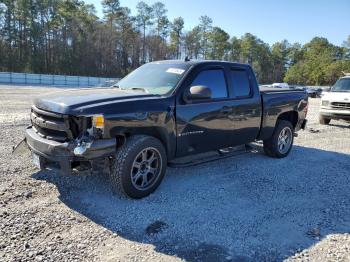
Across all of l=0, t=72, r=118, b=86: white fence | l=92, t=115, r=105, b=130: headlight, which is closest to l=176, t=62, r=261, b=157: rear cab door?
l=92, t=115, r=105, b=130: headlight

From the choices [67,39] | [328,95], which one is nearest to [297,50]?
[67,39]

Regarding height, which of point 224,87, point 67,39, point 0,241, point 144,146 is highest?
point 67,39

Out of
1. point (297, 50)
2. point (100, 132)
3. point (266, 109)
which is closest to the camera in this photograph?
point (100, 132)

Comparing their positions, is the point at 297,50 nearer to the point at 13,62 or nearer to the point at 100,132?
the point at 13,62

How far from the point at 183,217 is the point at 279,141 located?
390 cm

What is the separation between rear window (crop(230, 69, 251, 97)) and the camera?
6.39 metres

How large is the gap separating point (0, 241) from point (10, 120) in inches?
311

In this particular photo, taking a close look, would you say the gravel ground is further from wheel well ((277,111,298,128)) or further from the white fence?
the white fence

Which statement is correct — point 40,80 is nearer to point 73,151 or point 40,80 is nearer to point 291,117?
point 291,117

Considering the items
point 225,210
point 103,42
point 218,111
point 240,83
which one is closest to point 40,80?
point 103,42

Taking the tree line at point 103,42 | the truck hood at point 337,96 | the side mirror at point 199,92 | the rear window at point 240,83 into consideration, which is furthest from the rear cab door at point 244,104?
the tree line at point 103,42

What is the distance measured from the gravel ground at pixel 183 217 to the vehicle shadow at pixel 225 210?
0.04 ft

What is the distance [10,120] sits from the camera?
35.5ft

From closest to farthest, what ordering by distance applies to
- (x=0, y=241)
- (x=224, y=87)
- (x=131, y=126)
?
(x=0, y=241) → (x=131, y=126) → (x=224, y=87)
